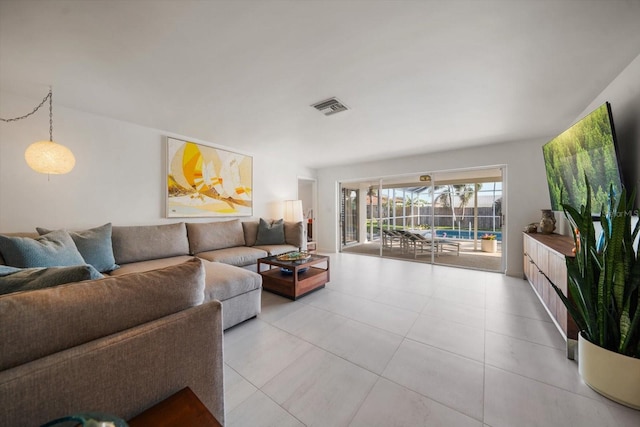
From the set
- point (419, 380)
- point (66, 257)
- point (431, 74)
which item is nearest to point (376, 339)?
point (419, 380)

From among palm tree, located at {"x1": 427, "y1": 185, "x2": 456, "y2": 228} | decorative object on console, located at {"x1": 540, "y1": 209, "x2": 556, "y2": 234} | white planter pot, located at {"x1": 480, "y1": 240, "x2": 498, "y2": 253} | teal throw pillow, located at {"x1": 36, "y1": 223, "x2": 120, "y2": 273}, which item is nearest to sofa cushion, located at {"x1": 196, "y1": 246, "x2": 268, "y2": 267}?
teal throw pillow, located at {"x1": 36, "y1": 223, "x2": 120, "y2": 273}

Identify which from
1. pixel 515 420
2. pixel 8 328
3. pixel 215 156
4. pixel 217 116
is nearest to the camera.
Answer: pixel 8 328

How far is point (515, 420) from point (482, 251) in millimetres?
5956

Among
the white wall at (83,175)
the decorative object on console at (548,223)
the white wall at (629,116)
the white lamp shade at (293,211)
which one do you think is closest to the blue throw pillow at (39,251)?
the white wall at (83,175)

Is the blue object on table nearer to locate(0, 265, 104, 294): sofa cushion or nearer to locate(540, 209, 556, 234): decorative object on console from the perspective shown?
locate(0, 265, 104, 294): sofa cushion

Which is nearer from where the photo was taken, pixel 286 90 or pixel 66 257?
pixel 66 257

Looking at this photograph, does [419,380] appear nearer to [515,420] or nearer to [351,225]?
[515,420]

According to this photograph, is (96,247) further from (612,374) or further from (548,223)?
(548,223)

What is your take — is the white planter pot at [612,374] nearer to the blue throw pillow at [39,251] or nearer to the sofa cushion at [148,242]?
the blue throw pillow at [39,251]

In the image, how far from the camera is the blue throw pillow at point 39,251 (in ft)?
5.91

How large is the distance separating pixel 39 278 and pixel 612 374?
303 centimetres

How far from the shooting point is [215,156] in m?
4.02

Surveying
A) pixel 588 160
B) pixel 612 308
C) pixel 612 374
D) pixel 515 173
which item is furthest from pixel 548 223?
pixel 612 374

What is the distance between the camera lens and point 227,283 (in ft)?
7.11
